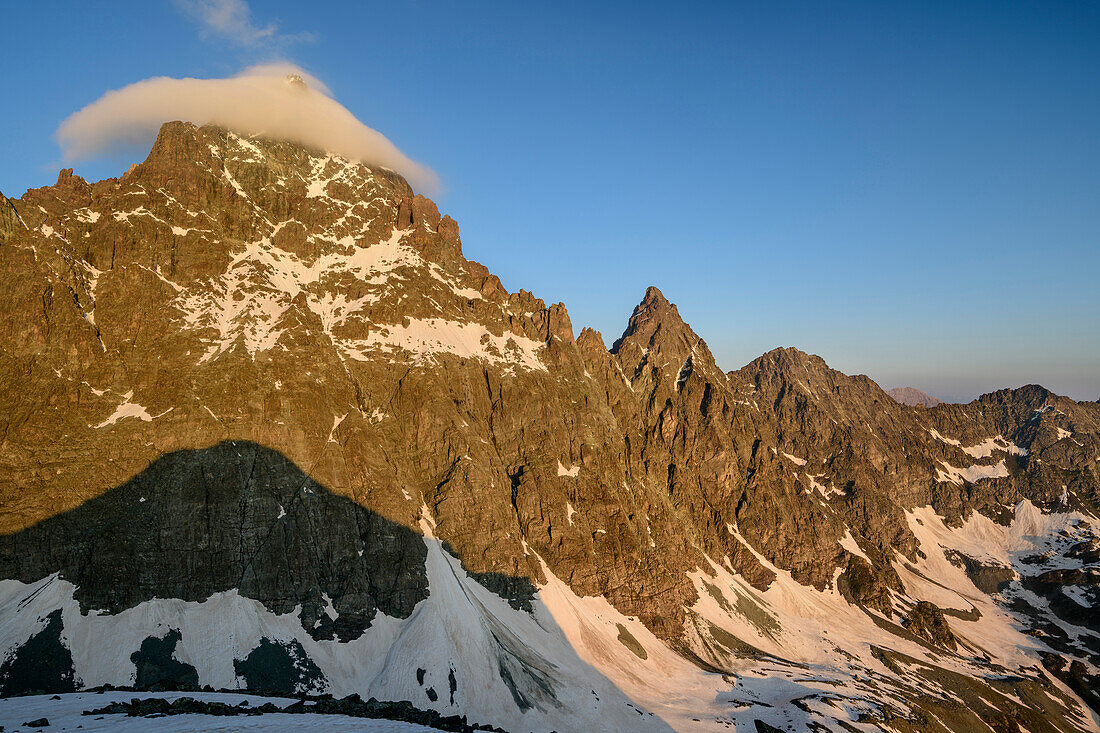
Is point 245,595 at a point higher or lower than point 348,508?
lower

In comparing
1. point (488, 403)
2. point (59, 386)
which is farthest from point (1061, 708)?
point (59, 386)

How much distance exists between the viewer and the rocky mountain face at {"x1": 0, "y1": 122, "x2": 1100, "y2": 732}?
10475 cm

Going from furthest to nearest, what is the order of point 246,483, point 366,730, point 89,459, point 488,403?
point 488,403
point 246,483
point 89,459
point 366,730

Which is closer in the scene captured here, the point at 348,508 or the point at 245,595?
the point at 245,595

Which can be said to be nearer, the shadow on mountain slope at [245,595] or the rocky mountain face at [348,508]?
the shadow on mountain slope at [245,595]

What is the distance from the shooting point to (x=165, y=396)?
12325cm

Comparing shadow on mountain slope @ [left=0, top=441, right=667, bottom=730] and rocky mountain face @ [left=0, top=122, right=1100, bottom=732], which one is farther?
rocky mountain face @ [left=0, top=122, right=1100, bottom=732]

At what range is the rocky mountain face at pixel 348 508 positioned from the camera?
10475 centimetres

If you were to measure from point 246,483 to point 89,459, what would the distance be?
91.7 feet

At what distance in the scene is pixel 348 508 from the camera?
12794 cm

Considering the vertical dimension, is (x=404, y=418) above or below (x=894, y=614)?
above

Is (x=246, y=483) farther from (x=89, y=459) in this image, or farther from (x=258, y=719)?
(x=258, y=719)

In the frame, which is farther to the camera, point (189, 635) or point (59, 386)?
point (59, 386)

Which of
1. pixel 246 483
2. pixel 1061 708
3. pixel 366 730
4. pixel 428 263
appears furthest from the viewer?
pixel 428 263
